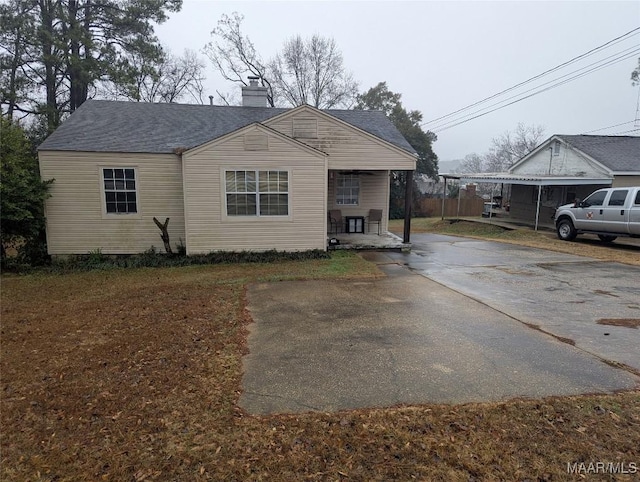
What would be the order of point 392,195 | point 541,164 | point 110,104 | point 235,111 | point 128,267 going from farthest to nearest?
point 392,195 → point 541,164 → point 235,111 → point 110,104 → point 128,267

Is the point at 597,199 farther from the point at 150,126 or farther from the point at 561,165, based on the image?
the point at 150,126

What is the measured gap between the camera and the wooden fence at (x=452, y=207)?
95.2ft

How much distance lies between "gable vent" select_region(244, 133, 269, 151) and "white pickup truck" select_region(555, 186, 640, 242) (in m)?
11.2

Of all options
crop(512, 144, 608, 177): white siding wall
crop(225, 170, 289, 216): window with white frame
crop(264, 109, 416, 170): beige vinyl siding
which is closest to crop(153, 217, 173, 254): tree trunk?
crop(225, 170, 289, 216): window with white frame

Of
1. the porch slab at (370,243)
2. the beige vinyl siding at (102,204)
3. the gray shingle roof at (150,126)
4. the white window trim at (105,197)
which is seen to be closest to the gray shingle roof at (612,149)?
the gray shingle roof at (150,126)

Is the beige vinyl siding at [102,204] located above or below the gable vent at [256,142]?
below

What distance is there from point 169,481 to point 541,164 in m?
23.0

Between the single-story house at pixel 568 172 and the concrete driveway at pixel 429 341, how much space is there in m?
9.16

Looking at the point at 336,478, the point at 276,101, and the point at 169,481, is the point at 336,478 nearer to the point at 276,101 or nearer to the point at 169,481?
the point at 169,481

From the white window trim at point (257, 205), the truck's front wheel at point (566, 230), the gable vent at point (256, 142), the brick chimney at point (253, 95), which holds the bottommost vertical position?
the truck's front wheel at point (566, 230)

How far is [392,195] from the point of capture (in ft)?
100

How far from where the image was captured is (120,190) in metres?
11.1

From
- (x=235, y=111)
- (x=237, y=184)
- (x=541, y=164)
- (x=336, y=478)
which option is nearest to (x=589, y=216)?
(x=541, y=164)

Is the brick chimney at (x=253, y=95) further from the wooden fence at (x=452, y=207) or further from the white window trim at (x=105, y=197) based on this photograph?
the wooden fence at (x=452, y=207)
